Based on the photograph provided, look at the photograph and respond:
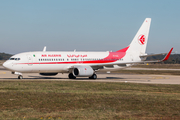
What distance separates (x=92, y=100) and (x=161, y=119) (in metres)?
6.08

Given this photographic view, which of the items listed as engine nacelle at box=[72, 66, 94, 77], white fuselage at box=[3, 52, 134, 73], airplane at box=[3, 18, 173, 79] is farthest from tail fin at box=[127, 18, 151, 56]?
engine nacelle at box=[72, 66, 94, 77]

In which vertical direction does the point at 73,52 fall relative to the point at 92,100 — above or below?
above

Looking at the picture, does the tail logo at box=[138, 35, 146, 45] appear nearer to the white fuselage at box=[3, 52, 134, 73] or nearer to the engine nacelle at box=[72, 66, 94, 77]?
the white fuselage at box=[3, 52, 134, 73]

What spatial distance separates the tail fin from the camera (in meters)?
46.2

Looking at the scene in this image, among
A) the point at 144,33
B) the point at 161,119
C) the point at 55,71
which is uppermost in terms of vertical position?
the point at 144,33

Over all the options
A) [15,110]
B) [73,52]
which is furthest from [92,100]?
[73,52]

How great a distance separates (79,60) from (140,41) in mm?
12378

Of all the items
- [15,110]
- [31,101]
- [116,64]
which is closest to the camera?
[15,110]

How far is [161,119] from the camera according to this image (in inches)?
456

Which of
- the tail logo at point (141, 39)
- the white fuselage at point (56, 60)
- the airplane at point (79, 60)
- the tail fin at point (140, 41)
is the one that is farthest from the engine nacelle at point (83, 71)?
the tail logo at point (141, 39)

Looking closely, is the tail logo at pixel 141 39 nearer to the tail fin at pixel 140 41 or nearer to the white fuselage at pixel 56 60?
the tail fin at pixel 140 41

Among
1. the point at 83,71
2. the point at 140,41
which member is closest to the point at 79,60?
the point at 83,71

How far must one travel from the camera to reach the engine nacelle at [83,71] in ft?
126

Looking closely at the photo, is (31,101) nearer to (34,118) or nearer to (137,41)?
(34,118)
